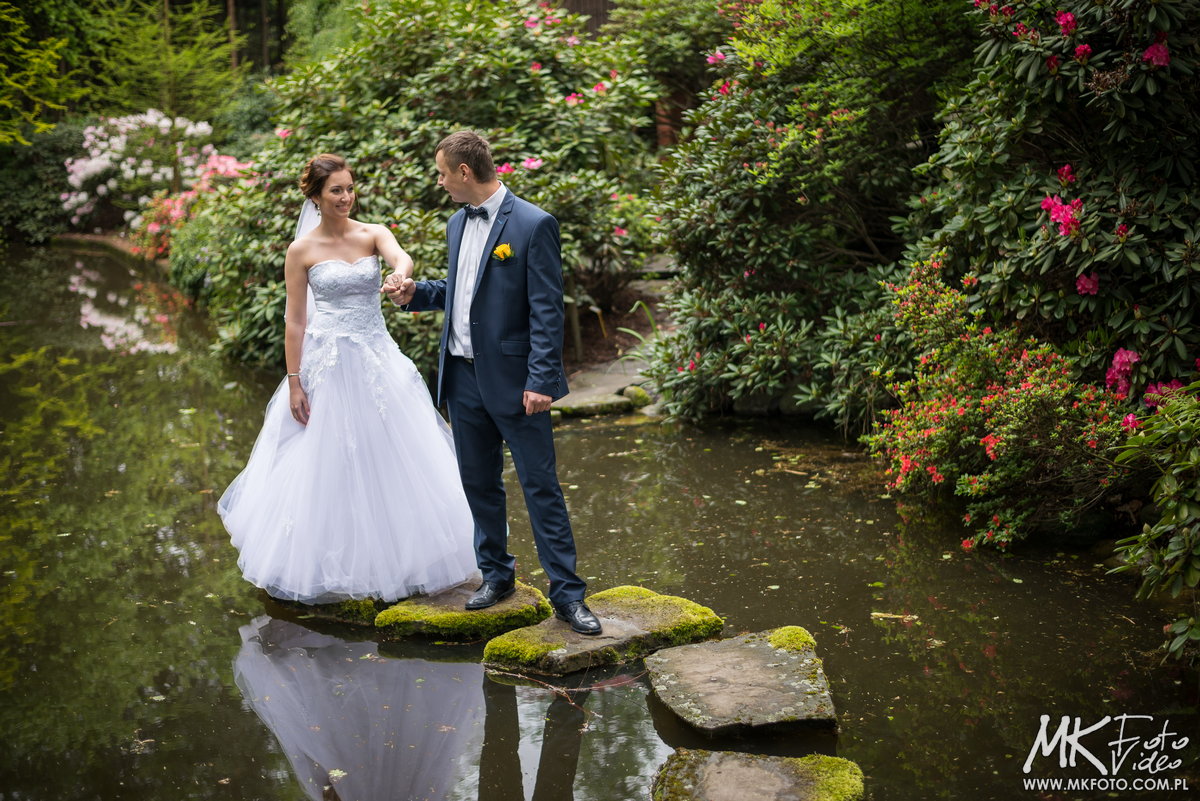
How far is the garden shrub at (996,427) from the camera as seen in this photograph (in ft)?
16.7

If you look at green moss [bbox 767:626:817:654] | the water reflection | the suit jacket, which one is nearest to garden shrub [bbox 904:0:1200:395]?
green moss [bbox 767:626:817:654]

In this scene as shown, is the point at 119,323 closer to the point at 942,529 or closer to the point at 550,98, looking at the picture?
the point at 550,98

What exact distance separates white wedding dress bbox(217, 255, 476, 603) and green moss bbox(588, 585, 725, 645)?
758 millimetres

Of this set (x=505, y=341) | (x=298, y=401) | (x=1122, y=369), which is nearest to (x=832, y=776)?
(x=505, y=341)

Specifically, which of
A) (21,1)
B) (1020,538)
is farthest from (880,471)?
(21,1)

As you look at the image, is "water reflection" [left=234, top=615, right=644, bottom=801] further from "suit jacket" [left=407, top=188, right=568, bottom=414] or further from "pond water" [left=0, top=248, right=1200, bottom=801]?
"suit jacket" [left=407, top=188, right=568, bottom=414]

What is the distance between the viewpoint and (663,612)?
4602 millimetres

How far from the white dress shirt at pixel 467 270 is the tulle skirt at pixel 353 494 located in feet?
2.48

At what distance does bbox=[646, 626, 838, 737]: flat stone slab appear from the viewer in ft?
12.1

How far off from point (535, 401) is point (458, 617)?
43.7 inches

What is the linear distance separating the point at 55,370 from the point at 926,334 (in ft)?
30.0

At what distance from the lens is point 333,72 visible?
10656 millimetres
